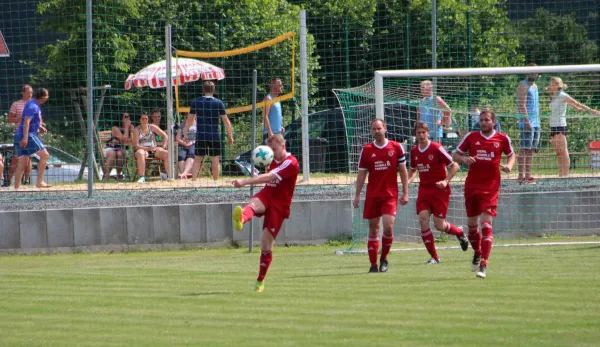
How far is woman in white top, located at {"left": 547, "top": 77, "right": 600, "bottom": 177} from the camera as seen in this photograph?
63.0 feet

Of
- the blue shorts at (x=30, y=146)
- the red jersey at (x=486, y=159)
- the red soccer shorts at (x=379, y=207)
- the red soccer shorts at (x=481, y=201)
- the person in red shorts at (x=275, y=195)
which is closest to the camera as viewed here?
the person in red shorts at (x=275, y=195)

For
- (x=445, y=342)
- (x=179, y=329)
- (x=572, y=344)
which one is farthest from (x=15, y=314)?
(x=572, y=344)

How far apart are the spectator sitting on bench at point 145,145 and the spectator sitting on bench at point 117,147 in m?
0.24

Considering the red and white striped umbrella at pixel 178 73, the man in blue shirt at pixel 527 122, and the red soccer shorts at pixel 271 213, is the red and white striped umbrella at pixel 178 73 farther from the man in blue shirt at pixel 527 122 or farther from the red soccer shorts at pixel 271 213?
the red soccer shorts at pixel 271 213

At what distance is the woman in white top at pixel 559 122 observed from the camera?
19203mm

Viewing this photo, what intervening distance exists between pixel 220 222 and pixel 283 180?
634 centimetres

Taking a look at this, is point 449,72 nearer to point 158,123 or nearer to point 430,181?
point 430,181

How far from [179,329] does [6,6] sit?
59.7 feet

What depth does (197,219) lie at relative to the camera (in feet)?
59.8

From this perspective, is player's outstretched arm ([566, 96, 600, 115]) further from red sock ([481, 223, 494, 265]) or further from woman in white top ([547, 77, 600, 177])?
red sock ([481, 223, 494, 265])

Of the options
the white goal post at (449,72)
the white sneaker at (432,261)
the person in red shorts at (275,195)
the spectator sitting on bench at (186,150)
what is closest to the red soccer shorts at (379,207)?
the white sneaker at (432,261)

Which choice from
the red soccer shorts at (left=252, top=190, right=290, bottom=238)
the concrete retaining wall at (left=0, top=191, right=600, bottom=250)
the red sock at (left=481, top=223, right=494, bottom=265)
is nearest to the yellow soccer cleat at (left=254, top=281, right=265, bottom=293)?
the red soccer shorts at (left=252, top=190, right=290, bottom=238)

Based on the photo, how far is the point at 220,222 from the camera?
18.3 meters

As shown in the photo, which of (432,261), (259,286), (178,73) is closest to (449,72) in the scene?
(432,261)
